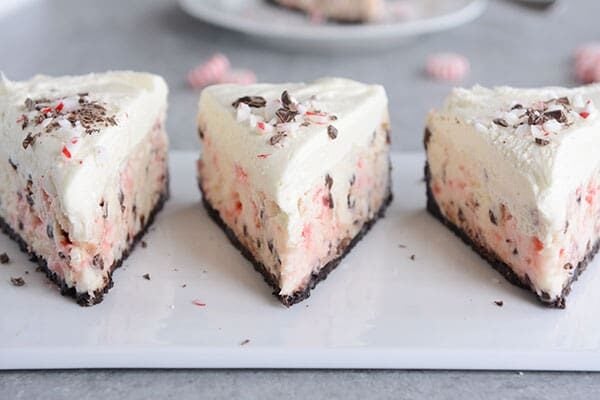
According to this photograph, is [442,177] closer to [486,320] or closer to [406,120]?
[486,320]

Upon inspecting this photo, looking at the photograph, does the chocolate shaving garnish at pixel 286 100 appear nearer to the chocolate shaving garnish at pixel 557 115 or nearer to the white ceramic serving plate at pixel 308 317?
the white ceramic serving plate at pixel 308 317

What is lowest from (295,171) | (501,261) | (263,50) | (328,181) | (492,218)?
(263,50)

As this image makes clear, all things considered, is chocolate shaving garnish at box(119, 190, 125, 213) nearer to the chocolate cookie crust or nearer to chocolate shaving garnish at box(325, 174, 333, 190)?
chocolate shaving garnish at box(325, 174, 333, 190)

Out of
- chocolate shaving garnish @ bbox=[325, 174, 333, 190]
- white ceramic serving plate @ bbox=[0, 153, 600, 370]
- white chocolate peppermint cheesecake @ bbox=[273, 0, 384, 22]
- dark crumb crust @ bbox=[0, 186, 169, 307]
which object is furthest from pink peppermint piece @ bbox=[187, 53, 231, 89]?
chocolate shaving garnish @ bbox=[325, 174, 333, 190]

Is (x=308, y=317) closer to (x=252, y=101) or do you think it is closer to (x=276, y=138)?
(x=276, y=138)

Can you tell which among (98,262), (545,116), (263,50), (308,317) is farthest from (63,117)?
(263,50)

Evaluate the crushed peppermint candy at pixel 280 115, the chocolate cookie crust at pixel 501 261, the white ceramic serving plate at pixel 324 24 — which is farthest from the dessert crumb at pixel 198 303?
the white ceramic serving plate at pixel 324 24
